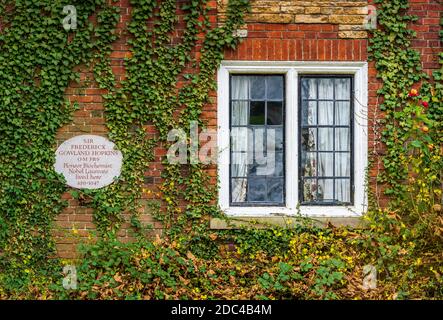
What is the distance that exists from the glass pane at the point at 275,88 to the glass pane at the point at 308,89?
27 cm

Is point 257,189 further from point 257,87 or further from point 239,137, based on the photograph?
point 257,87

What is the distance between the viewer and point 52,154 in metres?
6.75

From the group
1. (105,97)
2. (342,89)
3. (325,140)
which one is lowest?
(325,140)

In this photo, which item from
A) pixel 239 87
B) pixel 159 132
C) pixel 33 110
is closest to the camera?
pixel 33 110

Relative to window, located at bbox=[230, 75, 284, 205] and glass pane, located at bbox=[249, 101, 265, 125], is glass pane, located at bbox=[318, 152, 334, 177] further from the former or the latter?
glass pane, located at bbox=[249, 101, 265, 125]

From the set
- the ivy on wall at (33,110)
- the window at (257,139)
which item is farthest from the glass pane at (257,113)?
the ivy on wall at (33,110)

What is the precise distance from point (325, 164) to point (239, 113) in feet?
4.10

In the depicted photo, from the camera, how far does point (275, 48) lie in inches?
270

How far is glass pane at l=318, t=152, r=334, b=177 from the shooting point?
7.05 meters

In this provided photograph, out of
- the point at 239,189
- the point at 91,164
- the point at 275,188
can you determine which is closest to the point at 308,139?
the point at 275,188

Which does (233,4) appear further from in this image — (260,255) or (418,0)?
→ (260,255)

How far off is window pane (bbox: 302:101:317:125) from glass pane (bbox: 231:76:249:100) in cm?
73

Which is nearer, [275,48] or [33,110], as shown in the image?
[33,110]

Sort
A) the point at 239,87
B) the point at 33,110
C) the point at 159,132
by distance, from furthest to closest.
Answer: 1. the point at 239,87
2. the point at 159,132
3. the point at 33,110
